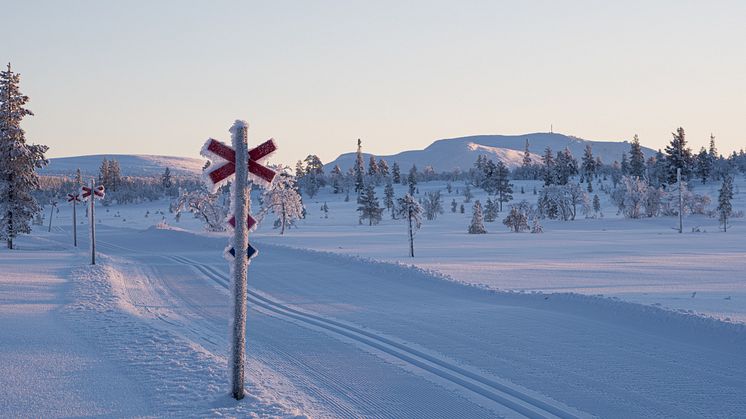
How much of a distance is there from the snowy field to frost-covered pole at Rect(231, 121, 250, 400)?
432 millimetres

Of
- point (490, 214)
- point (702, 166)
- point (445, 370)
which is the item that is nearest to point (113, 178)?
point (490, 214)

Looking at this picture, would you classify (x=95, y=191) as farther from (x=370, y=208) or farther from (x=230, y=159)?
(x=370, y=208)

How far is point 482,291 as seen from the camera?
1780 cm

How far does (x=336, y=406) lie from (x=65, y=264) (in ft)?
80.3

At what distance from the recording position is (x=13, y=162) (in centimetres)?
3981

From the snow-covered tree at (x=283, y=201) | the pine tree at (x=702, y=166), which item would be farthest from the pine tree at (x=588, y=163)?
the snow-covered tree at (x=283, y=201)

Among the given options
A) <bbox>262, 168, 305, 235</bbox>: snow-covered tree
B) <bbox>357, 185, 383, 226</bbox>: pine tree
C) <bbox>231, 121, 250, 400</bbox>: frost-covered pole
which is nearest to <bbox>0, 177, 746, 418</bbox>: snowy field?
<bbox>231, 121, 250, 400</bbox>: frost-covered pole

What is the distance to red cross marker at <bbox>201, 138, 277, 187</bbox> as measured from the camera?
738 centimetres

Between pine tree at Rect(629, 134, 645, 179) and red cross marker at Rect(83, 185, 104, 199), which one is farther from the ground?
pine tree at Rect(629, 134, 645, 179)

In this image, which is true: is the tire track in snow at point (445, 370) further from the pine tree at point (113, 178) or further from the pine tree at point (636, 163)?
the pine tree at point (113, 178)

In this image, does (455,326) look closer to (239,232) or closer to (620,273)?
(239,232)

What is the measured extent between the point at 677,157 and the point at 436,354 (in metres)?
102

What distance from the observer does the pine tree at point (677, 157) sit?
325 ft

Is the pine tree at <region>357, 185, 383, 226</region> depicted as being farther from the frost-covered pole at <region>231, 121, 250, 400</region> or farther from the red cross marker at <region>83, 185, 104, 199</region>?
the frost-covered pole at <region>231, 121, 250, 400</region>
